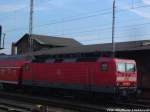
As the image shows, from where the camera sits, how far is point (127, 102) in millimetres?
27422

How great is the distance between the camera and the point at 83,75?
1136 inches

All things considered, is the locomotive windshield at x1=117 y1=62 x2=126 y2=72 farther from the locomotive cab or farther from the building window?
the building window

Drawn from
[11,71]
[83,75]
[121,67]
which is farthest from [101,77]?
[11,71]

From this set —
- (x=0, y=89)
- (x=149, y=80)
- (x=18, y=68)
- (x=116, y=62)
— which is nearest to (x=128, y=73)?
(x=116, y=62)

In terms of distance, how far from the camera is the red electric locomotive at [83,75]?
1038 inches

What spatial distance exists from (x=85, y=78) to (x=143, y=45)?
7901 mm

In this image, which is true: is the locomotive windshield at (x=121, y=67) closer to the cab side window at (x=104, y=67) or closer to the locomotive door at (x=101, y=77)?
the locomotive door at (x=101, y=77)

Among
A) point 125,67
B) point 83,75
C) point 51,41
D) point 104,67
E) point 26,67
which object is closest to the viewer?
point 104,67

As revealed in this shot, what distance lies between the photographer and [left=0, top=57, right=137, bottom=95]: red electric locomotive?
86.5 ft

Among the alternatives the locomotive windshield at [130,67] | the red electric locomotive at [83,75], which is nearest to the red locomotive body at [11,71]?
the red electric locomotive at [83,75]

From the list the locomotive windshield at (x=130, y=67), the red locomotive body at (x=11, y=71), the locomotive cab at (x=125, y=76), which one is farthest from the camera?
the red locomotive body at (x=11, y=71)

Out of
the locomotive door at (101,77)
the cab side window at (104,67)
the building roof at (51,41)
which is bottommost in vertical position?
the locomotive door at (101,77)

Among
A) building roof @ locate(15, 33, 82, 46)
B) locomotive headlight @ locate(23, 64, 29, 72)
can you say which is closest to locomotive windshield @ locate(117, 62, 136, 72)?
locomotive headlight @ locate(23, 64, 29, 72)

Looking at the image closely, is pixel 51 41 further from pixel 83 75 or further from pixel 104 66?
pixel 104 66
